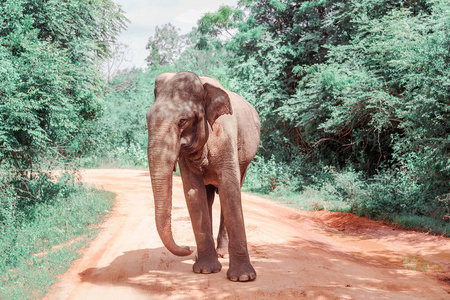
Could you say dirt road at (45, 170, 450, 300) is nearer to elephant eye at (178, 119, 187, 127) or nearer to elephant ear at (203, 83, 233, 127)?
elephant eye at (178, 119, 187, 127)

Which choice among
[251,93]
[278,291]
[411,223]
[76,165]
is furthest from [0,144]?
[251,93]

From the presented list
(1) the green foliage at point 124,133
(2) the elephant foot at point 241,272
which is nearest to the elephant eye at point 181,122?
(2) the elephant foot at point 241,272

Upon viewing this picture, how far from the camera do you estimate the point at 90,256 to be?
22.6 feet

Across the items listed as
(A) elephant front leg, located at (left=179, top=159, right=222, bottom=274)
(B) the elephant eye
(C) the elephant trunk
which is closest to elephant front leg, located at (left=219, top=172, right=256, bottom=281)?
(A) elephant front leg, located at (left=179, top=159, right=222, bottom=274)

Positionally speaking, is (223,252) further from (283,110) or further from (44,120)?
(283,110)

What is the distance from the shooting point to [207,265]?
553 centimetres

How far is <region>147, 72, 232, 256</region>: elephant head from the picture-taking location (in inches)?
176

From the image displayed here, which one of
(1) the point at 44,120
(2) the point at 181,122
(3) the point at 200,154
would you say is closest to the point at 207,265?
(3) the point at 200,154

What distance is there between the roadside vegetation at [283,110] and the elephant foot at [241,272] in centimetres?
238

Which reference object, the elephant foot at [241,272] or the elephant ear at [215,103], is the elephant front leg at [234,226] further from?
the elephant ear at [215,103]

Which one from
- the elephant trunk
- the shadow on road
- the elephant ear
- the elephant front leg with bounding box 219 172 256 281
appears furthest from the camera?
the elephant front leg with bounding box 219 172 256 281

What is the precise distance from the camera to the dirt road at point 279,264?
489cm

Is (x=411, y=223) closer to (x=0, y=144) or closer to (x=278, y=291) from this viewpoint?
(x=278, y=291)

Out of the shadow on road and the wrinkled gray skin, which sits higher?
the wrinkled gray skin
